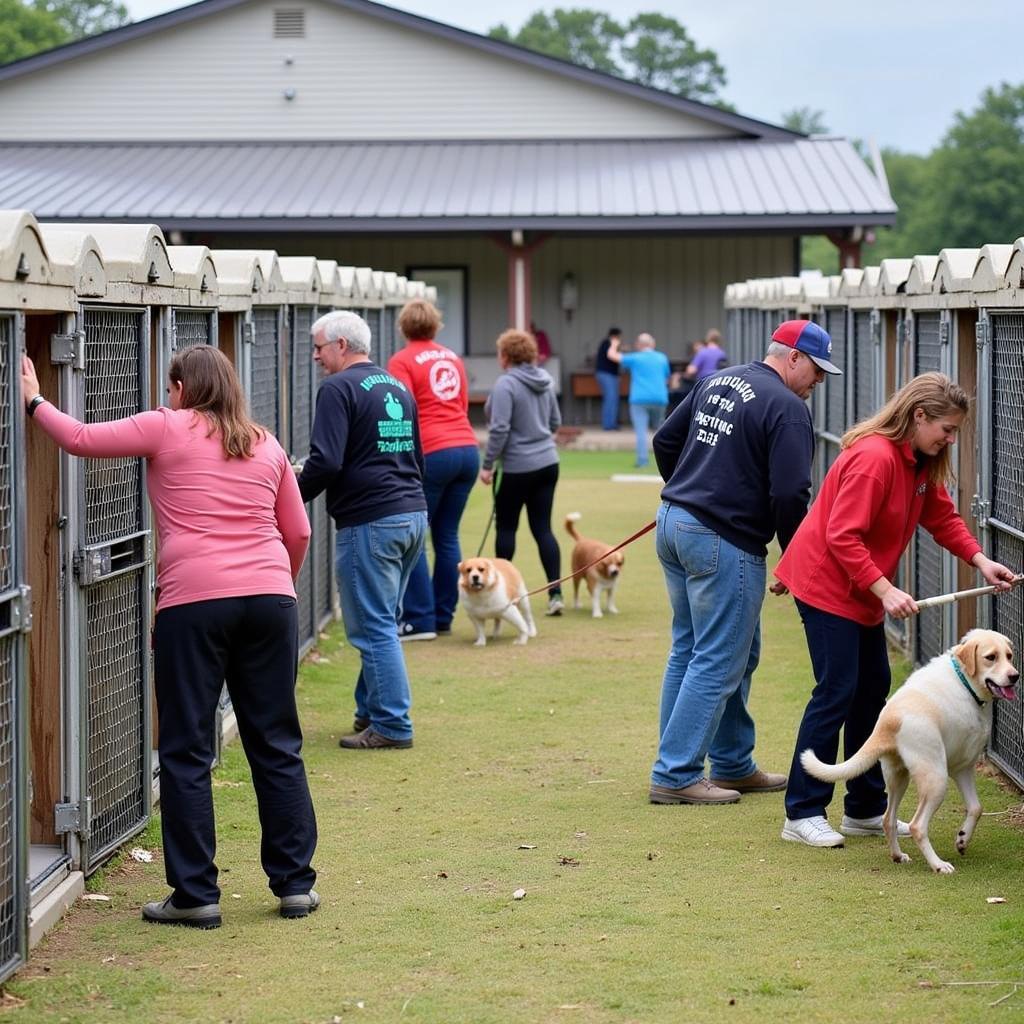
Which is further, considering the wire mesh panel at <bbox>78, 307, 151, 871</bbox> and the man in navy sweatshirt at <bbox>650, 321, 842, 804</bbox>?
the man in navy sweatshirt at <bbox>650, 321, 842, 804</bbox>

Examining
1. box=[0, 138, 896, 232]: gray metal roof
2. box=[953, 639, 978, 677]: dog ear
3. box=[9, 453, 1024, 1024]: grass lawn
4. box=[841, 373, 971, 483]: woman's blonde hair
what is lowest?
box=[9, 453, 1024, 1024]: grass lawn

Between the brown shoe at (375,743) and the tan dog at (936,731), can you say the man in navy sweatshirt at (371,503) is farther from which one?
the tan dog at (936,731)

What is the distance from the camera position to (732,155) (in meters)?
29.1

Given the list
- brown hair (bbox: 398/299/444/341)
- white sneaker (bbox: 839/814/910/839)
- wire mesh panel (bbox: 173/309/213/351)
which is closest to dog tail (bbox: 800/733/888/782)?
white sneaker (bbox: 839/814/910/839)

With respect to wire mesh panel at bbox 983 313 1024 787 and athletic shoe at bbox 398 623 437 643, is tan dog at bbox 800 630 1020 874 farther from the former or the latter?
athletic shoe at bbox 398 623 437 643

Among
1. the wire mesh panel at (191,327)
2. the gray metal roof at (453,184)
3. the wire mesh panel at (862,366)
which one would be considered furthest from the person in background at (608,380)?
the wire mesh panel at (191,327)

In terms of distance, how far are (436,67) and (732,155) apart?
17.7 ft

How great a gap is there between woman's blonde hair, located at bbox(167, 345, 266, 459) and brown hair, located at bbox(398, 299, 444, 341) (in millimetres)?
5365

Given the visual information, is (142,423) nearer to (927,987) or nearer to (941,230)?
(927,987)

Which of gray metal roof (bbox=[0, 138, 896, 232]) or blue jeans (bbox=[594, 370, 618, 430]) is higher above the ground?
gray metal roof (bbox=[0, 138, 896, 232])

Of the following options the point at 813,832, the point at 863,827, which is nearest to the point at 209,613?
the point at 813,832

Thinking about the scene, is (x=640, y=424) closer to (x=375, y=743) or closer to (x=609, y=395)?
(x=609, y=395)

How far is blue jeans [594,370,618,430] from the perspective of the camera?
2809 cm

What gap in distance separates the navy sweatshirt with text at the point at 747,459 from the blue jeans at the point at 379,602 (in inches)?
65.5
